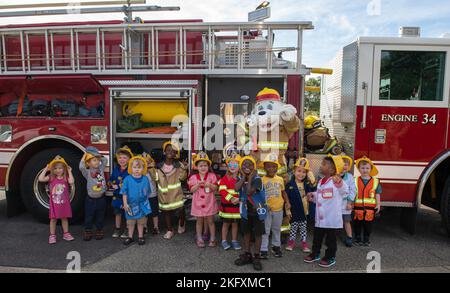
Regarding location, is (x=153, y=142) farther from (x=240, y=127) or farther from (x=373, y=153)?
(x=373, y=153)

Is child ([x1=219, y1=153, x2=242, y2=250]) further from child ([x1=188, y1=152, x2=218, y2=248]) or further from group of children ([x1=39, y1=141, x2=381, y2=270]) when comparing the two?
child ([x1=188, y1=152, x2=218, y2=248])

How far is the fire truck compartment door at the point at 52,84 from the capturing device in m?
4.40

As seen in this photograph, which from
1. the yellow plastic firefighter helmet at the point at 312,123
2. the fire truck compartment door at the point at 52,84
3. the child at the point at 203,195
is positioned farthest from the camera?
the yellow plastic firefighter helmet at the point at 312,123

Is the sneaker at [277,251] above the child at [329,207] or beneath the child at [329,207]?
beneath

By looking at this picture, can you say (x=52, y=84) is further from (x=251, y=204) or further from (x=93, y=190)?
(x=251, y=204)

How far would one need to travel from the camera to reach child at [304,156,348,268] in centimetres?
339

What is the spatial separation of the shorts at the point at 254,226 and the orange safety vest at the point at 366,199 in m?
1.35

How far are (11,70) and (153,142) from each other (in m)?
2.33

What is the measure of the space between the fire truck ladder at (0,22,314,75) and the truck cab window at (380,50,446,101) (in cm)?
103

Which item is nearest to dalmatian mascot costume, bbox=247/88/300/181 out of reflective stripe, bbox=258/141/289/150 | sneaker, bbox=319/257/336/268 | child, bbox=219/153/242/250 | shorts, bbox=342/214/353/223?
reflective stripe, bbox=258/141/289/150

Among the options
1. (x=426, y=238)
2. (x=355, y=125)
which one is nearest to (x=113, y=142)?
(x=355, y=125)

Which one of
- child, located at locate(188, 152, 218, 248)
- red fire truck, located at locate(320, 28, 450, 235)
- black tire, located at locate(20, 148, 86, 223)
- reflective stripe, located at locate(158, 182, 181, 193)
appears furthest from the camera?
black tire, located at locate(20, 148, 86, 223)

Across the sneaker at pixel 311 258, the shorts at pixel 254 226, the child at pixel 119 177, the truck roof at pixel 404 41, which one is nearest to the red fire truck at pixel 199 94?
the truck roof at pixel 404 41

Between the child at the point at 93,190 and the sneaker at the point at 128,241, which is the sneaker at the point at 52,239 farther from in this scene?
the sneaker at the point at 128,241
